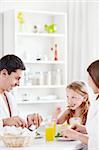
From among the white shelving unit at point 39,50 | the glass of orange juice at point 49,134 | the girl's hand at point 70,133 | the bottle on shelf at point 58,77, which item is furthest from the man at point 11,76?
the bottle on shelf at point 58,77

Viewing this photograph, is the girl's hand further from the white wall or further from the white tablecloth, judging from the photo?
the white wall

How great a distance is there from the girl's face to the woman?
22.0 inches

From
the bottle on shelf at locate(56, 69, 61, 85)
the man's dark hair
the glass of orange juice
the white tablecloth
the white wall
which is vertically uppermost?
the white wall

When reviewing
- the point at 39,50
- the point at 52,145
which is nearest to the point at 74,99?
the point at 52,145

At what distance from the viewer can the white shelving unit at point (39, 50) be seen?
515 centimetres

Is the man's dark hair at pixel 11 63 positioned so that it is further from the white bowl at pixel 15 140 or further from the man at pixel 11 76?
the white bowl at pixel 15 140

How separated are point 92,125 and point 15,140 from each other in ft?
1.75

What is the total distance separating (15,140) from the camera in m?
2.72

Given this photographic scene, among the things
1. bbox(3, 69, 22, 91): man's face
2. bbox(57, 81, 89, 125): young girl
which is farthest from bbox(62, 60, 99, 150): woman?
bbox(3, 69, 22, 91): man's face

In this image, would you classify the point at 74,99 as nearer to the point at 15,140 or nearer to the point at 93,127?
the point at 93,127

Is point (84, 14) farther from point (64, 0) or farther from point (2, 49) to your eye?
point (2, 49)

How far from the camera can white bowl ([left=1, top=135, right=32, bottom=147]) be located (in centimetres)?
272

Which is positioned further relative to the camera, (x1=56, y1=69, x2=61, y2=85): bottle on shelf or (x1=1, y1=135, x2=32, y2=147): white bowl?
(x1=56, y1=69, x2=61, y2=85): bottle on shelf

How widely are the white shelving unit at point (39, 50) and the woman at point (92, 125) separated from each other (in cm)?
223
